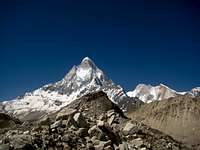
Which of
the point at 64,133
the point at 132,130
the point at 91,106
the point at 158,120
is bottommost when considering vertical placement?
the point at 64,133

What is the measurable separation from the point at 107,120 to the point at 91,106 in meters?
23.3

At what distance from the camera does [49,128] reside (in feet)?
67.8

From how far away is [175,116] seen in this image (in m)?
180

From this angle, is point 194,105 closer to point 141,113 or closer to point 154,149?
point 141,113

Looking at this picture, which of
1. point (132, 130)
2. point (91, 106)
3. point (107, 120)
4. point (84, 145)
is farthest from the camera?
point (91, 106)

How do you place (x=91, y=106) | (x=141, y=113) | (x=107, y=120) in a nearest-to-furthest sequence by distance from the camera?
(x=107, y=120) < (x=91, y=106) < (x=141, y=113)

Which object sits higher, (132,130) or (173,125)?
(173,125)

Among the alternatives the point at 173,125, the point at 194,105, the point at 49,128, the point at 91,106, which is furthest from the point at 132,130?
the point at 194,105

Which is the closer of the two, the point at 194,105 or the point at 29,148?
the point at 29,148

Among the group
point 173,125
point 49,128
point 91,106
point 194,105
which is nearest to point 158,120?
point 173,125

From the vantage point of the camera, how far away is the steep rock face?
164 meters

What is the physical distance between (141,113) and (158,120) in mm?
11326

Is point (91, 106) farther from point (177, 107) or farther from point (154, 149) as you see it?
point (177, 107)

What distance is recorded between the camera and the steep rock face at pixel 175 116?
539 feet
